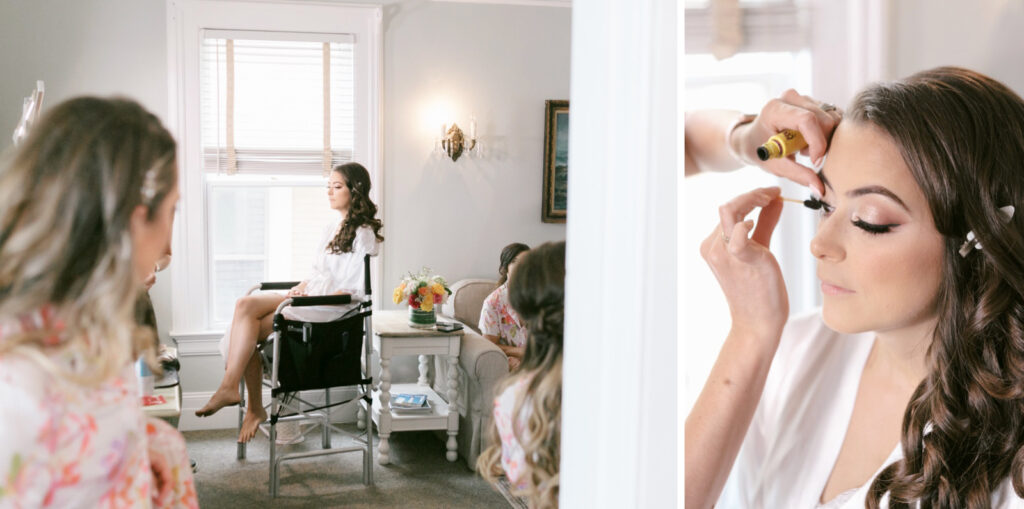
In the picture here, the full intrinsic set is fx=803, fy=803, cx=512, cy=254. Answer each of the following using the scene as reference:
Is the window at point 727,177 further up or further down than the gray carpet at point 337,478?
further up

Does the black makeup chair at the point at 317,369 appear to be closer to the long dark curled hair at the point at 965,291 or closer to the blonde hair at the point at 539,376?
the blonde hair at the point at 539,376

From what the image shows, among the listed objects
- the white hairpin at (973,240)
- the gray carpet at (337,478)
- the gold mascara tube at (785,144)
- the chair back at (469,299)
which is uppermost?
the gold mascara tube at (785,144)

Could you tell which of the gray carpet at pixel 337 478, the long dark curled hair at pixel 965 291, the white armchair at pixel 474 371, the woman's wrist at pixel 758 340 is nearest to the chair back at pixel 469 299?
the white armchair at pixel 474 371

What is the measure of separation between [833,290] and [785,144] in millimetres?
119

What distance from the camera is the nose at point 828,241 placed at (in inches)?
23.3

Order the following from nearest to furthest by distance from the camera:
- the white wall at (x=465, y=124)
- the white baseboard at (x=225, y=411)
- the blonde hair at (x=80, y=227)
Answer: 1. the blonde hair at (x=80, y=227)
2. the white baseboard at (x=225, y=411)
3. the white wall at (x=465, y=124)

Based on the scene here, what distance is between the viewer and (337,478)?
67 cm

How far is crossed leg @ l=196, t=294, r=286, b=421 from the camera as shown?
0.61m

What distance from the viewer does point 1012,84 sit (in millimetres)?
609

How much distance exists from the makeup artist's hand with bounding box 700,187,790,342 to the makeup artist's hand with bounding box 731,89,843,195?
31 mm

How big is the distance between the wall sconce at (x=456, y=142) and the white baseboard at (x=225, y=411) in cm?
22

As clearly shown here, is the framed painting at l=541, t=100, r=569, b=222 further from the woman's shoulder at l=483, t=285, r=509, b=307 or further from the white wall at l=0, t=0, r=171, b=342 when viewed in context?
the white wall at l=0, t=0, r=171, b=342

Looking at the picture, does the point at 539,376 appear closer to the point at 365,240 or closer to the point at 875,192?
the point at 365,240

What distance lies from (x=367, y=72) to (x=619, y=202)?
9.3 inches
